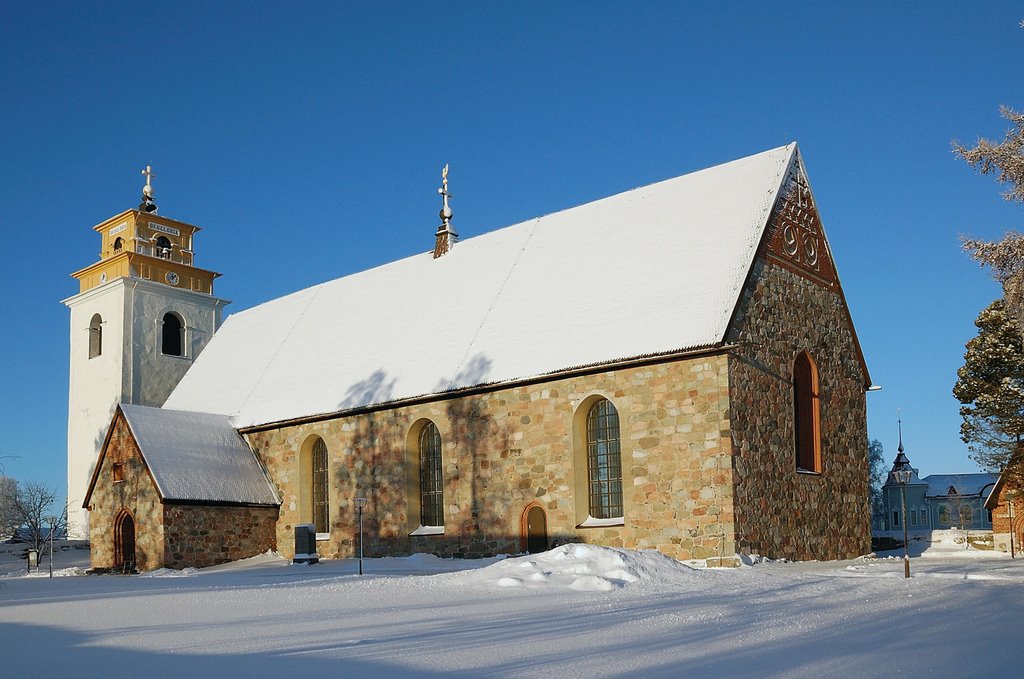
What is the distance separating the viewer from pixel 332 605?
1320 centimetres

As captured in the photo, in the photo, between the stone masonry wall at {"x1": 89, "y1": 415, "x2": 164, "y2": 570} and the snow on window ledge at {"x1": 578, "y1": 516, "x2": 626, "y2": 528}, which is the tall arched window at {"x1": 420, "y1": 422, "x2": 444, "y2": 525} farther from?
the stone masonry wall at {"x1": 89, "y1": 415, "x2": 164, "y2": 570}

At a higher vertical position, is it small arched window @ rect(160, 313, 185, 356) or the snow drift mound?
small arched window @ rect(160, 313, 185, 356)

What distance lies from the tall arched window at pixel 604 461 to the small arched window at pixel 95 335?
78.1ft

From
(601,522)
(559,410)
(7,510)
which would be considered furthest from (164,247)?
(7,510)

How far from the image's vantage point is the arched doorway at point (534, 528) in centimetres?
2394

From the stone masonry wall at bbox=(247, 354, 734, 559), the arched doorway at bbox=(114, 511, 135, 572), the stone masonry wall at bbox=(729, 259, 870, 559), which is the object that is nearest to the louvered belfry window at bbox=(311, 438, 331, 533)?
the stone masonry wall at bbox=(247, 354, 734, 559)

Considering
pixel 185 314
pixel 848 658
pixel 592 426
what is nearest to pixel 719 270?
pixel 592 426

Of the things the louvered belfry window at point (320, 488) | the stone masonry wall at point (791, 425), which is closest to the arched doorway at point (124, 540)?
the louvered belfry window at point (320, 488)

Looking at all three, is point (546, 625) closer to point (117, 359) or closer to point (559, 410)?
point (559, 410)

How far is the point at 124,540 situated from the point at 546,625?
22058mm

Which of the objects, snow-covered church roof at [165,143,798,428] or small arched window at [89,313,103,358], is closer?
snow-covered church roof at [165,143,798,428]

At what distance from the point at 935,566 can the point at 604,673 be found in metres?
15.0

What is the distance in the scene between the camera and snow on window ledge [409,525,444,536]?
26.2 metres

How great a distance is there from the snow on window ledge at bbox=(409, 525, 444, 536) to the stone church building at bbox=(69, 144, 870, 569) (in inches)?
5.1
